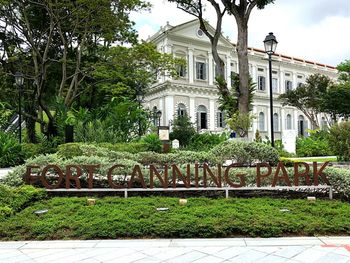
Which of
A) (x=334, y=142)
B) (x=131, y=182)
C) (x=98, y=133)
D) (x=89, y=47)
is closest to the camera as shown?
(x=131, y=182)

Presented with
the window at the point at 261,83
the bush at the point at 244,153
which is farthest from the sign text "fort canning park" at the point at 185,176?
the window at the point at 261,83

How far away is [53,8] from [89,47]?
16.2ft

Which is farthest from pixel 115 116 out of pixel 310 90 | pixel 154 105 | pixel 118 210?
pixel 310 90

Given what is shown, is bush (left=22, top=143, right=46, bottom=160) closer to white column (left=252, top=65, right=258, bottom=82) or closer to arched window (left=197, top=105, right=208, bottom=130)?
arched window (left=197, top=105, right=208, bottom=130)

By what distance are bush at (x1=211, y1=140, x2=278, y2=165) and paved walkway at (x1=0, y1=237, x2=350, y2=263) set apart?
157 inches

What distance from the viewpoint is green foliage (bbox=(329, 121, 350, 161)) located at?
11945 mm

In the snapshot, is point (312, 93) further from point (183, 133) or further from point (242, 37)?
point (242, 37)

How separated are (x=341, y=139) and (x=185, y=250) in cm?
967

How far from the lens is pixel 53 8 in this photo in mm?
15531

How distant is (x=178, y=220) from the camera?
213 inches

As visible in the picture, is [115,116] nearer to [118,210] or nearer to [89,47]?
[89,47]

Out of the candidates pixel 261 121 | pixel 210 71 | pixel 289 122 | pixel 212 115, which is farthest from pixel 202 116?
pixel 289 122

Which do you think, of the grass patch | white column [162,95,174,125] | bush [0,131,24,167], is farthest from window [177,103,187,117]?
the grass patch

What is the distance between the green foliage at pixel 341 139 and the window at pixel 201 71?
22.3m
